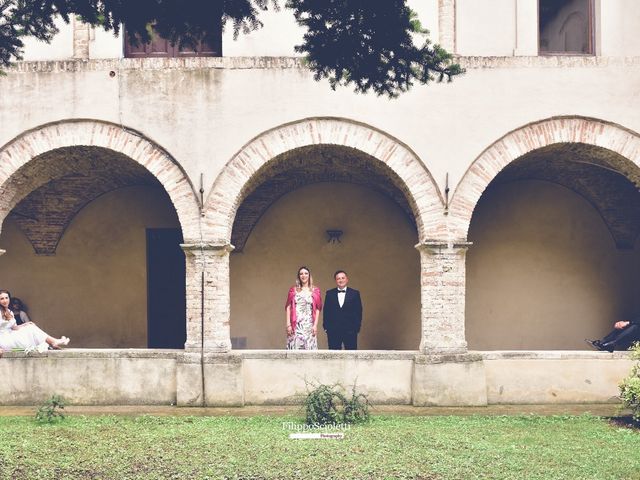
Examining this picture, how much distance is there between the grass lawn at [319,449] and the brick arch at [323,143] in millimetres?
2466

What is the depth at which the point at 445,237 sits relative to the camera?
9844 millimetres

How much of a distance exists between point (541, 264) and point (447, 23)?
4556mm

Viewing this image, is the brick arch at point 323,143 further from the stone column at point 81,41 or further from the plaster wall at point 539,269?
the plaster wall at point 539,269

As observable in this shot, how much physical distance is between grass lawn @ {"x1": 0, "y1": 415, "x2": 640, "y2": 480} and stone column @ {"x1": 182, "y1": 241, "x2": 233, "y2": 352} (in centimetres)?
118

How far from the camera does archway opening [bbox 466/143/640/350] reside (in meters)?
12.8

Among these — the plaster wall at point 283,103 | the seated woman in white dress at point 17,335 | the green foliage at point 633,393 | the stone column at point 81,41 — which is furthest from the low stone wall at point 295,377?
the stone column at point 81,41

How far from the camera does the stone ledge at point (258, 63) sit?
10000 mm

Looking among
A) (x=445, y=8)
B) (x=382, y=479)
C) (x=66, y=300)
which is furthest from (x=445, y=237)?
(x=66, y=300)

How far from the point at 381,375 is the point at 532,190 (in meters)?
4.81

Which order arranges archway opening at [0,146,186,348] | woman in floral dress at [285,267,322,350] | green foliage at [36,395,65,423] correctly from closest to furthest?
green foliage at [36,395,65,423] < woman in floral dress at [285,267,322,350] < archway opening at [0,146,186,348]

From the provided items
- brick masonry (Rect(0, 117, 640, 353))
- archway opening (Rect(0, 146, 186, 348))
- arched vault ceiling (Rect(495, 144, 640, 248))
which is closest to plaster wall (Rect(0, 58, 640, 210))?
brick masonry (Rect(0, 117, 640, 353))

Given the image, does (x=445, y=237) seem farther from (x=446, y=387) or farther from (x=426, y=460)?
(x=426, y=460)

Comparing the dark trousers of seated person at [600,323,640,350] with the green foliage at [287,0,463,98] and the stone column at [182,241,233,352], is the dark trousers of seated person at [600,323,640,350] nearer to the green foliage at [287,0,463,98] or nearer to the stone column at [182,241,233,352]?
the stone column at [182,241,233,352]

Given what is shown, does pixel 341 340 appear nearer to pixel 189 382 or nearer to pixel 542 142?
pixel 189 382
